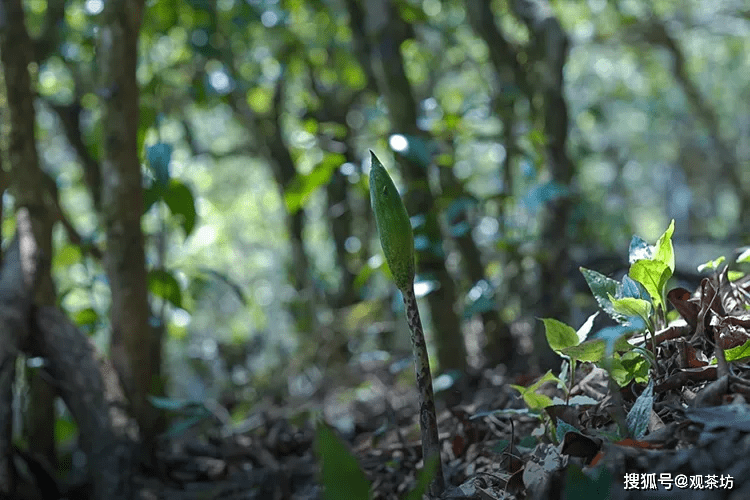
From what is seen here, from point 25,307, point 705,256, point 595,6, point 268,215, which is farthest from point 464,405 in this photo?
point 268,215

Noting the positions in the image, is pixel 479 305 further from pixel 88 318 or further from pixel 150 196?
pixel 88 318

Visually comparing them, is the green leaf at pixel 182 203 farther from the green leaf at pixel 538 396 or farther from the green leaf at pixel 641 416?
the green leaf at pixel 641 416

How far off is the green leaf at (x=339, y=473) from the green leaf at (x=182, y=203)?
4.49ft

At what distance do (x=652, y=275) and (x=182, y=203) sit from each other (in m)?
1.32

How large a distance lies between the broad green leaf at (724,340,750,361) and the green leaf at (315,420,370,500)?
60 cm

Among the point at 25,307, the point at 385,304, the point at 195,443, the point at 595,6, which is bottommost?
the point at 195,443

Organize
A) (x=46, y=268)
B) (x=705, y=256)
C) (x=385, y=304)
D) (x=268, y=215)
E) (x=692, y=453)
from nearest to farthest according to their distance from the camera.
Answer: (x=692, y=453), (x=46, y=268), (x=385, y=304), (x=705, y=256), (x=268, y=215)

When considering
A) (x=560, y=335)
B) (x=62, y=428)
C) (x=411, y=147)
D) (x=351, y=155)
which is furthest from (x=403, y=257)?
(x=62, y=428)

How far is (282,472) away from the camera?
1.71 metres

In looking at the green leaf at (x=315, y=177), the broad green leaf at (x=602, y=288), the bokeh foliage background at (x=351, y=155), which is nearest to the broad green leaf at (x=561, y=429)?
the broad green leaf at (x=602, y=288)

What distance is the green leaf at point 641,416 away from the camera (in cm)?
97

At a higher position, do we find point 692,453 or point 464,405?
point 692,453

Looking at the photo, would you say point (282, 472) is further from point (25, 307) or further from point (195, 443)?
point (25, 307)

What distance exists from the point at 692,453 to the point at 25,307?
1.55 m
